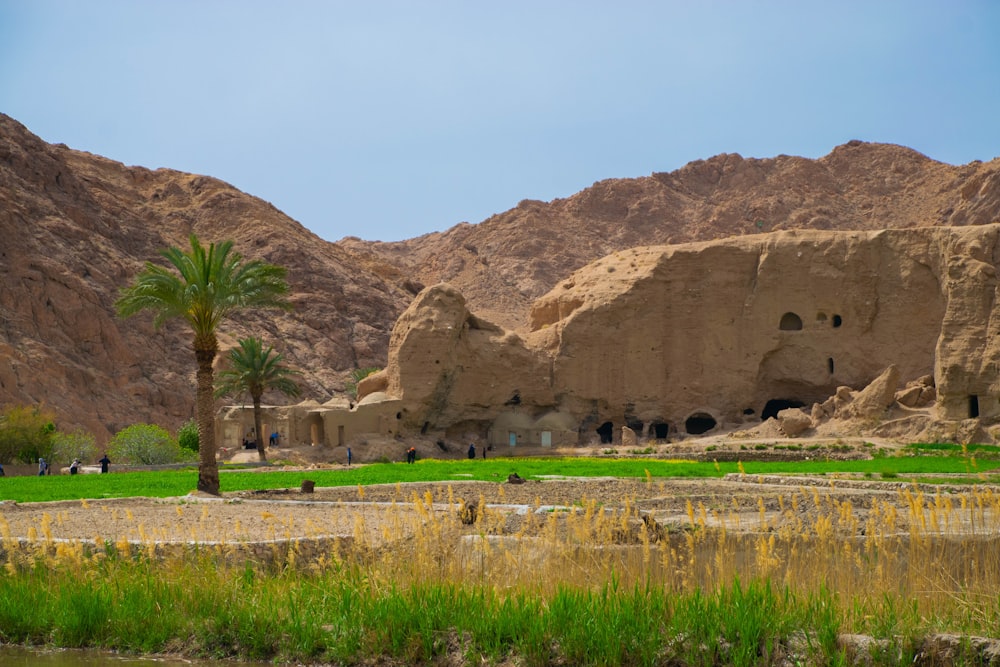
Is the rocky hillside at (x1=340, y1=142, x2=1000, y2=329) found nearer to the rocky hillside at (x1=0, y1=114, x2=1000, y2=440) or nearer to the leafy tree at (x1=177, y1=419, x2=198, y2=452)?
the rocky hillside at (x1=0, y1=114, x2=1000, y2=440)

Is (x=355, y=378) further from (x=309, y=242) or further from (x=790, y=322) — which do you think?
(x=790, y=322)

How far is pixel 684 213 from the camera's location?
11969 cm

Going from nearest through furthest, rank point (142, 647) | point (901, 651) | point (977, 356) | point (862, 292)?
point (901, 651), point (142, 647), point (977, 356), point (862, 292)

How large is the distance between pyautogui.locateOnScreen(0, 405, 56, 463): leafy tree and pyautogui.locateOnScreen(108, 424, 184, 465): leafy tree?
3621mm

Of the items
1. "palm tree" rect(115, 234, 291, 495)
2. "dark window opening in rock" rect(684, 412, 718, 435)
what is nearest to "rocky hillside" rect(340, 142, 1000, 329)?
"dark window opening in rock" rect(684, 412, 718, 435)

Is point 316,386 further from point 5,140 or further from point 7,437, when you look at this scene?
point 7,437

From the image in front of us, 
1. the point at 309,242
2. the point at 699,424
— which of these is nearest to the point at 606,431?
the point at 699,424

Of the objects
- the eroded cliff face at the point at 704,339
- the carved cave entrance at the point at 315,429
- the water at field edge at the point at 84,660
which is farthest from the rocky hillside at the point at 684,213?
the water at field edge at the point at 84,660

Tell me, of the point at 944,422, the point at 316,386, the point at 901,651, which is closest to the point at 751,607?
the point at 901,651

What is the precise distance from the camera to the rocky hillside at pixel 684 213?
107125 mm

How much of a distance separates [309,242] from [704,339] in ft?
174

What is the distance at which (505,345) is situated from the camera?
52656 millimetres

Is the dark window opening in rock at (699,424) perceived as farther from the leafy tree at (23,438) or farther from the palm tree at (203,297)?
the palm tree at (203,297)

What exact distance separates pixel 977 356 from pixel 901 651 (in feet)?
135
